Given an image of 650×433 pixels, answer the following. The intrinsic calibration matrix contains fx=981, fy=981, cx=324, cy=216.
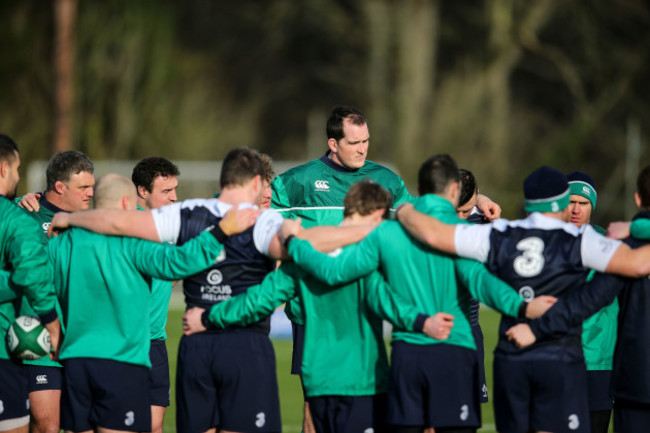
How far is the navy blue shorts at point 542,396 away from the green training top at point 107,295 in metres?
2.23

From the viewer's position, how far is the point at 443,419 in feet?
19.1

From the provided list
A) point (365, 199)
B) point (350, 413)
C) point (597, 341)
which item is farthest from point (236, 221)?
point (597, 341)

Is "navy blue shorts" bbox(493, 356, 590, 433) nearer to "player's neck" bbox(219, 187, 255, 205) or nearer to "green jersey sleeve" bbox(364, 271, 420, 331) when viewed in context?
"green jersey sleeve" bbox(364, 271, 420, 331)

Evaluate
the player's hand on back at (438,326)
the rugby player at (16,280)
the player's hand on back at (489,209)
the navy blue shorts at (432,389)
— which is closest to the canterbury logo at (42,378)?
the rugby player at (16,280)

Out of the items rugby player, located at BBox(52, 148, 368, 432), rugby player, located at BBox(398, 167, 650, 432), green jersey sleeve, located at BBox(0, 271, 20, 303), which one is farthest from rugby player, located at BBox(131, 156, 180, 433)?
rugby player, located at BBox(398, 167, 650, 432)

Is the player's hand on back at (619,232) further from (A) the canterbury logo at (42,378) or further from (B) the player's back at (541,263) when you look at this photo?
(A) the canterbury logo at (42,378)

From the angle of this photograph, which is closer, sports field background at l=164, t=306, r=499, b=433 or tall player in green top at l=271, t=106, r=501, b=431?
tall player in green top at l=271, t=106, r=501, b=431

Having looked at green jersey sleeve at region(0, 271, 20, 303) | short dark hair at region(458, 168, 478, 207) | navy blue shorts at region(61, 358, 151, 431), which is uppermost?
short dark hair at region(458, 168, 478, 207)

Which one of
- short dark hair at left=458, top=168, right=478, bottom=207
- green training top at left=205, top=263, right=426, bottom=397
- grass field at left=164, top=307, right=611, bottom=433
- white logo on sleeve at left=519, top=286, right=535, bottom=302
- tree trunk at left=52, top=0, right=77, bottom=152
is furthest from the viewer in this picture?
tree trunk at left=52, top=0, right=77, bottom=152

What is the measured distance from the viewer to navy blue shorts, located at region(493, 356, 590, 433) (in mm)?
5836

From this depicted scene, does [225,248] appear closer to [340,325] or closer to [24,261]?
[340,325]

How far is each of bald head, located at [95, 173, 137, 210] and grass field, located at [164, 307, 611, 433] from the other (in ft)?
12.9

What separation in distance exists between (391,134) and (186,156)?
6215 millimetres

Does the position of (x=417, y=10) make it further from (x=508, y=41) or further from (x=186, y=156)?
(x=186, y=156)
